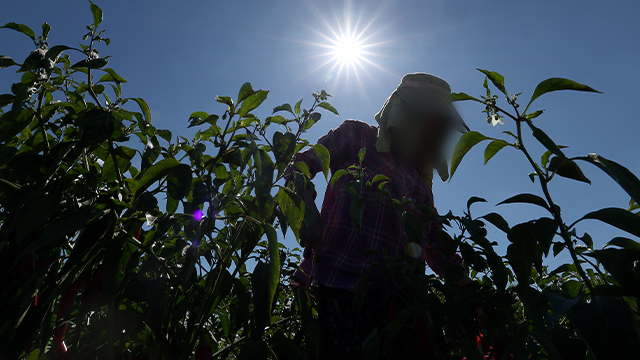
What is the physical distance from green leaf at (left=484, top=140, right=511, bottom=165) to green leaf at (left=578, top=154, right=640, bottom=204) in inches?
5.6

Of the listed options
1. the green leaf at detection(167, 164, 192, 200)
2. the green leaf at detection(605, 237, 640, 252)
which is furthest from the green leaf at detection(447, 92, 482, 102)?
the green leaf at detection(167, 164, 192, 200)

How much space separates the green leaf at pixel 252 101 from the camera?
94 cm

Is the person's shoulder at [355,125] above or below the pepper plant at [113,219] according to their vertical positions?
above

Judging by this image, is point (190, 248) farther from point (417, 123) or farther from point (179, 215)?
point (417, 123)

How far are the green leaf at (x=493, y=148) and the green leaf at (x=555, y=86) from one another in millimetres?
90

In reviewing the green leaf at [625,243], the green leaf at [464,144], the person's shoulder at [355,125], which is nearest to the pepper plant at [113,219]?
the green leaf at [464,144]

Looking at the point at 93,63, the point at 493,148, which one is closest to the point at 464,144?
the point at 493,148

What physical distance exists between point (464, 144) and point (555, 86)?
18cm

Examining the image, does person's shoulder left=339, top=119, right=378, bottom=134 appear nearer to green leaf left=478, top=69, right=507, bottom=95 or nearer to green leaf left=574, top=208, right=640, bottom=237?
green leaf left=478, top=69, right=507, bottom=95

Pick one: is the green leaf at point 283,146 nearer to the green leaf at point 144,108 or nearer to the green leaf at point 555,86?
the green leaf at point 144,108

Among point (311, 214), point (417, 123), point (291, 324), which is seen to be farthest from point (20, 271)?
point (417, 123)

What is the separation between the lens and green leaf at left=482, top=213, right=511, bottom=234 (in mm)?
750

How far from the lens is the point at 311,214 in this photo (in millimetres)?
976

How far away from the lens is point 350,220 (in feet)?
5.57
